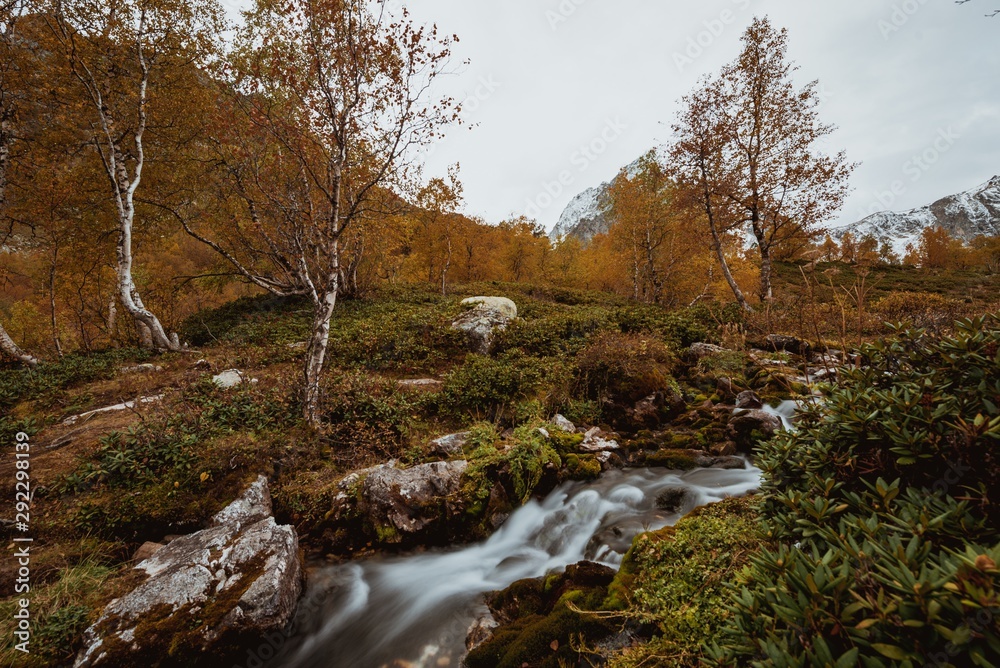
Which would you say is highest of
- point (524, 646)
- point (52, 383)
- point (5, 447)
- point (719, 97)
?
point (719, 97)

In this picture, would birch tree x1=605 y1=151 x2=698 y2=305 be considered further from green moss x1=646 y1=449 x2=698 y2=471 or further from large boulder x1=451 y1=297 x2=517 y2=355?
green moss x1=646 y1=449 x2=698 y2=471

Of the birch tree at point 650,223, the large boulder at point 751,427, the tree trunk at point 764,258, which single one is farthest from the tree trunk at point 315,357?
the birch tree at point 650,223

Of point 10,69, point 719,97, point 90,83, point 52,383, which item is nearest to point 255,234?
point 90,83

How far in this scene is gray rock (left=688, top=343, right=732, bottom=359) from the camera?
11102 mm

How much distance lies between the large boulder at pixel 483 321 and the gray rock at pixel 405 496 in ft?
22.7

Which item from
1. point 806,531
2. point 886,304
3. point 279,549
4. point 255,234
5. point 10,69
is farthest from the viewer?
point 255,234

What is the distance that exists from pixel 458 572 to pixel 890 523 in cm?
482

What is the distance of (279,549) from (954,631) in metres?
5.79

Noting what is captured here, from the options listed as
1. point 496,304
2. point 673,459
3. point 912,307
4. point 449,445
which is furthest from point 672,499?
point 912,307

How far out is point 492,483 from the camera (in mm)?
6168

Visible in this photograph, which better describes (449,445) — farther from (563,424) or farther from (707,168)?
(707,168)

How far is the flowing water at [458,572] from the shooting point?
4.19 metres

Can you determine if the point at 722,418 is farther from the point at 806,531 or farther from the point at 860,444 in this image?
the point at 806,531

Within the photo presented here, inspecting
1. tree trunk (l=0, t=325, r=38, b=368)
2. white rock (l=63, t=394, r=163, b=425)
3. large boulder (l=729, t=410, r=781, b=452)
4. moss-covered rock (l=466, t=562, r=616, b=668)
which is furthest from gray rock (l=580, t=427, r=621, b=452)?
tree trunk (l=0, t=325, r=38, b=368)
